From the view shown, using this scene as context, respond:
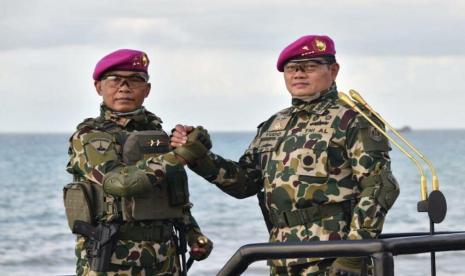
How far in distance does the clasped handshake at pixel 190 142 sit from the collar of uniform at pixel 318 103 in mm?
393

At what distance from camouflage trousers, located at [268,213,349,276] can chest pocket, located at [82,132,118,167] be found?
793mm

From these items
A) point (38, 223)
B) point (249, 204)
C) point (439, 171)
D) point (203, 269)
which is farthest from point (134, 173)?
point (439, 171)

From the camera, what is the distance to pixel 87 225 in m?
5.74

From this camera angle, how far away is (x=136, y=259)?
18.9 ft

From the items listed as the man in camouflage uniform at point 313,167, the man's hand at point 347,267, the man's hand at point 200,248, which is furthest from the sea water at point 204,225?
the man's hand at point 347,267

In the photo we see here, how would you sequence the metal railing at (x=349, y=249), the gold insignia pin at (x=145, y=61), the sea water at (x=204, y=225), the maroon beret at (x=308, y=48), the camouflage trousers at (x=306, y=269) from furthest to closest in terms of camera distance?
the sea water at (x=204, y=225), the gold insignia pin at (x=145, y=61), the maroon beret at (x=308, y=48), the camouflage trousers at (x=306, y=269), the metal railing at (x=349, y=249)

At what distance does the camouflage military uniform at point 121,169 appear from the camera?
18.5 feet

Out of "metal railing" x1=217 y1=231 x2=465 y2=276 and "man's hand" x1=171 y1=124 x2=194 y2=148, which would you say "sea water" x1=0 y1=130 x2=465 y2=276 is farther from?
"metal railing" x1=217 y1=231 x2=465 y2=276

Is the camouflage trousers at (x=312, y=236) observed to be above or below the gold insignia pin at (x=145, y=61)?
below

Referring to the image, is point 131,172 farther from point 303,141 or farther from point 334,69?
point 334,69

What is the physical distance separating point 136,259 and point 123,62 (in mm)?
827

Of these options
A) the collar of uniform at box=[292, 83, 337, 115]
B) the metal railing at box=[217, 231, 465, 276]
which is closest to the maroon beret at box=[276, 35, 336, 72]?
the collar of uniform at box=[292, 83, 337, 115]

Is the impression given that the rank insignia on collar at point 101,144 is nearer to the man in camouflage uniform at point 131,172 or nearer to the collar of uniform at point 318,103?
the man in camouflage uniform at point 131,172

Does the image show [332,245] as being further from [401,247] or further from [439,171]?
[439,171]
